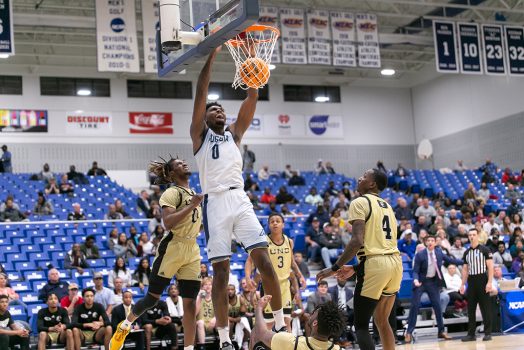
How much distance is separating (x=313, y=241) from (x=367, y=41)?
22.3ft

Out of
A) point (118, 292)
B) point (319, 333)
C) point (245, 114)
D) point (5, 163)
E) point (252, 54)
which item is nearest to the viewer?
point (319, 333)

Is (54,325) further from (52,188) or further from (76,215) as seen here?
(52,188)

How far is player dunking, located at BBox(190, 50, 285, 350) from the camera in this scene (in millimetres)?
6887

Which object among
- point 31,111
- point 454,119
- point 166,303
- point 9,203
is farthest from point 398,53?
point 166,303

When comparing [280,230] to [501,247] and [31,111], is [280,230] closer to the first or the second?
[501,247]

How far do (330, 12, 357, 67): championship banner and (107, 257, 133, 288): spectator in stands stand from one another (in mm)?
9485

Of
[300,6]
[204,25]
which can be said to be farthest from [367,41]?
[204,25]

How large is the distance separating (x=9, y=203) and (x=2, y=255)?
298 centimetres

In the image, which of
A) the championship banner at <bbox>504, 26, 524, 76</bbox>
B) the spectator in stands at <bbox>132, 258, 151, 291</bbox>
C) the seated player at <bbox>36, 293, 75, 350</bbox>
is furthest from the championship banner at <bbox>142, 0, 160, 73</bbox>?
the championship banner at <bbox>504, 26, 524, 76</bbox>

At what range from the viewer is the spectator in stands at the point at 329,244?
18812mm

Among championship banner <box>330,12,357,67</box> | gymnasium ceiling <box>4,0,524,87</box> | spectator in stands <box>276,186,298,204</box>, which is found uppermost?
gymnasium ceiling <box>4,0,524,87</box>

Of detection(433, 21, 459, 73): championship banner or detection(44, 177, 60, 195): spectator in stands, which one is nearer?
detection(433, 21, 459, 73): championship banner

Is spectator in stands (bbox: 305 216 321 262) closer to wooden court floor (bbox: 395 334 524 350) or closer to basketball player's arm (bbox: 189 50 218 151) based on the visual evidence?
wooden court floor (bbox: 395 334 524 350)

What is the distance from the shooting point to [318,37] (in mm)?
22078
